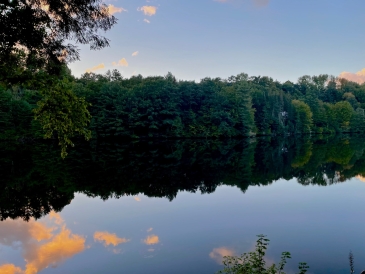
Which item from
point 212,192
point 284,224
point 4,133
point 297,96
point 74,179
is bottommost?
point 284,224

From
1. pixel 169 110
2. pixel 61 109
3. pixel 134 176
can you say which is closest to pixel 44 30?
pixel 61 109

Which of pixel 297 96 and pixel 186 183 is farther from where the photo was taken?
pixel 297 96

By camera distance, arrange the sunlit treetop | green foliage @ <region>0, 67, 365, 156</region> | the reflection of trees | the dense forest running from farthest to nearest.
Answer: green foliage @ <region>0, 67, 365, 156</region>
the dense forest
the reflection of trees
the sunlit treetop

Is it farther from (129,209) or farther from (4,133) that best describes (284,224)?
(4,133)

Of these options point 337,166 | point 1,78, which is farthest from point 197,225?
point 337,166

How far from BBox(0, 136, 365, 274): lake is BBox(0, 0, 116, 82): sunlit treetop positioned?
5.48 metres

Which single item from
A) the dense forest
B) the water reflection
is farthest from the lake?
the dense forest

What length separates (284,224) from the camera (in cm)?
1073

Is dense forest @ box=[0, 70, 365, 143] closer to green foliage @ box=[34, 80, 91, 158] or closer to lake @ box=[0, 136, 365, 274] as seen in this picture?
lake @ box=[0, 136, 365, 274]

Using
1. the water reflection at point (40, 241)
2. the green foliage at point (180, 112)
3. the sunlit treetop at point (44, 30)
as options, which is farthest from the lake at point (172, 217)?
the green foliage at point (180, 112)

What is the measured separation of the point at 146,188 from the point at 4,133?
123 ft

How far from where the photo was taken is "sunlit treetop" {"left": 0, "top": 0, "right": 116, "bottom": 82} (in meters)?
6.98

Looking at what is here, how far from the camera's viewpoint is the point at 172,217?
11789mm

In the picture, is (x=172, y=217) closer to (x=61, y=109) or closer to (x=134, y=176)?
(x=61, y=109)
